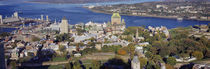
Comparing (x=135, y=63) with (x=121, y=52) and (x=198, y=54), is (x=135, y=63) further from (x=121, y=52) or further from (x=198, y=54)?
(x=198, y=54)

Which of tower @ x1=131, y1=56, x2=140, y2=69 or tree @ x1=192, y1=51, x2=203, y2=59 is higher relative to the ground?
tower @ x1=131, y1=56, x2=140, y2=69

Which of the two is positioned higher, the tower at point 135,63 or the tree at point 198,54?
the tower at point 135,63

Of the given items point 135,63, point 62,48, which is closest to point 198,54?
point 135,63

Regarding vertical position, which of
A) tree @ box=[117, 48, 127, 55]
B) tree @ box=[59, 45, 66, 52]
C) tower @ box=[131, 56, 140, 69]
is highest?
tower @ box=[131, 56, 140, 69]

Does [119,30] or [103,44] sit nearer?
[103,44]

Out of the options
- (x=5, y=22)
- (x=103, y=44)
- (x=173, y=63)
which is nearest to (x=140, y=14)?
(x=5, y=22)

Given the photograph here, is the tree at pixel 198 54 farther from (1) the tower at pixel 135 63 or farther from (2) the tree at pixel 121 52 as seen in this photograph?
(1) the tower at pixel 135 63

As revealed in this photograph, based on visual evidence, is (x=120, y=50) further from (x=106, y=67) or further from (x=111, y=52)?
(x=106, y=67)

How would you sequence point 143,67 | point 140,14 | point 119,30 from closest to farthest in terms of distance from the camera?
1. point 143,67
2. point 119,30
3. point 140,14

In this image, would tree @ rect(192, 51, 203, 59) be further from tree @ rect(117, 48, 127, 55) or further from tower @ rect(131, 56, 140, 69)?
tower @ rect(131, 56, 140, 69)

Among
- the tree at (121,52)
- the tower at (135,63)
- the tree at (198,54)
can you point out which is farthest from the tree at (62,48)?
the tree at (198,54)

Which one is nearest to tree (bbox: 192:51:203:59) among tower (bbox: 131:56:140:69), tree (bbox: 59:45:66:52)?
tower (bbox: 131:56:140:69)
